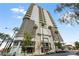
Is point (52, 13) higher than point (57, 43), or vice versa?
point (52, 13)

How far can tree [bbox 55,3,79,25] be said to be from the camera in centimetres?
285

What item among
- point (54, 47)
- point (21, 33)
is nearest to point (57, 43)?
point (54, 47)

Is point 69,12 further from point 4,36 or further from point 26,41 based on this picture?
point 4,36

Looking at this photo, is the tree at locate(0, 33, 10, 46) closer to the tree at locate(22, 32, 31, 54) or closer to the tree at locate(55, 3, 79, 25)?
the tree at locate(22, 32, 31, 54)

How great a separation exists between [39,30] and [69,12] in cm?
45

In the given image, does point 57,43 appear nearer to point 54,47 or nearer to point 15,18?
point 54,47

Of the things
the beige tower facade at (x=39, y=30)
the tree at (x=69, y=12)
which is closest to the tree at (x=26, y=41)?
the beige tower facade at (x=39, y=30)

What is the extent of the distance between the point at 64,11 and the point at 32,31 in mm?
487

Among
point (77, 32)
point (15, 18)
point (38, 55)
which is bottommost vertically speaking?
point (38, 55)

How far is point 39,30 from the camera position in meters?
2.89

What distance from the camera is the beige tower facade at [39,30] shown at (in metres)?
2.86

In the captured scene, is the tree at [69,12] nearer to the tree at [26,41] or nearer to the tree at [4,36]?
the tree at [26,41]

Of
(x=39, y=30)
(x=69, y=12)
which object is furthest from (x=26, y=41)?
(x=69, y=12)

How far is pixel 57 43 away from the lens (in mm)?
2869
